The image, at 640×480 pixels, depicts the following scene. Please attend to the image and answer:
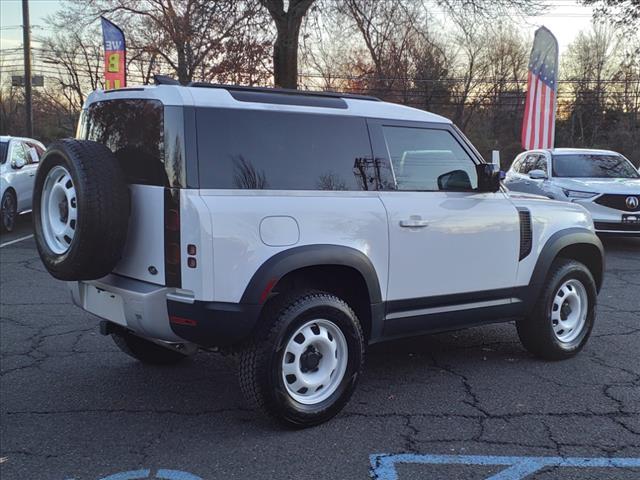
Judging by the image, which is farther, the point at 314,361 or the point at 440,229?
the point at 440,229

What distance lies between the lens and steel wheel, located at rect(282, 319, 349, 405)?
3.65 meters

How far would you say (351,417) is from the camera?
3926mm

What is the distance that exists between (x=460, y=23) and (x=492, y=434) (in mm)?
15460

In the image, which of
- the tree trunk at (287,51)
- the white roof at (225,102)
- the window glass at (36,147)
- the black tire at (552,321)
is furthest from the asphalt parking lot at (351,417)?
the tree trunk at (287,51)

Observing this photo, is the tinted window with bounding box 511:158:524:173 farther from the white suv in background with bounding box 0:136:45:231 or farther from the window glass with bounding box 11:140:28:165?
the window glass with bounding box 11:140:28:165

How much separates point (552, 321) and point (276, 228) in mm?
2667

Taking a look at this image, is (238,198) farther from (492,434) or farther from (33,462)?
(492,434)

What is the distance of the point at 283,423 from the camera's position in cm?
365

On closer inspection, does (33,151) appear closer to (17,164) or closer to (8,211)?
(17,164)

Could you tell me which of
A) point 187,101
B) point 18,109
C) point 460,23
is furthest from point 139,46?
point 18,109

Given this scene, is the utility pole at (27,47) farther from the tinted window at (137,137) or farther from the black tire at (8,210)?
the tinted window at (137,137)

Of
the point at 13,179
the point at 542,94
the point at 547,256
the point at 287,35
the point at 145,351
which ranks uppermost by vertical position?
the point at 287,35

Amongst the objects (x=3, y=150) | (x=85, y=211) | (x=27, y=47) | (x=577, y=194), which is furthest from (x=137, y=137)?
(x=27, y=47)

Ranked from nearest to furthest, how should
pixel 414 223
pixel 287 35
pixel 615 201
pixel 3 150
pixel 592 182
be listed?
1. pixel 414 223
2. pixel 615 201
3. pixel 592 182
4. pixel 3 150
5. pixel 287 35
